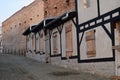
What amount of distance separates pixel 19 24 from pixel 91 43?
32.5 metres

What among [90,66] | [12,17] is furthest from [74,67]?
[12,17]

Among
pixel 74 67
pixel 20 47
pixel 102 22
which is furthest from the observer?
pixel 20 47

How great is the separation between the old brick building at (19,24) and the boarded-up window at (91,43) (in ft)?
56.3

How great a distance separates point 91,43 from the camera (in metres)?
18.8

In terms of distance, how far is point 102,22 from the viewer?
17094 mm

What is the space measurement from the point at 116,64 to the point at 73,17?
6.87m

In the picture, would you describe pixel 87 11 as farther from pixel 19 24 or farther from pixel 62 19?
pixel 19 24

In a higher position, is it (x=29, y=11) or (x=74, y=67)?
(x=29, y=11)

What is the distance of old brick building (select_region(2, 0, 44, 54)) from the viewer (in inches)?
1523

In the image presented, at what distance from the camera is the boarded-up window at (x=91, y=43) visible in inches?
725

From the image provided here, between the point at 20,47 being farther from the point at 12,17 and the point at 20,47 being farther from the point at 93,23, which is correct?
the point at 93,23

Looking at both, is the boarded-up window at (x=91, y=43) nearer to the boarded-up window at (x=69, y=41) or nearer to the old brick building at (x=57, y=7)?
the boarded-up window at (x=69, y=41)

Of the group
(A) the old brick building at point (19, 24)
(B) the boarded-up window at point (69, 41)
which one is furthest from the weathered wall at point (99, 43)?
(A) the old brick building at point (19, 24)

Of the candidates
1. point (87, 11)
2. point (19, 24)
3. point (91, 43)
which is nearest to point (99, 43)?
point (91, 43)
